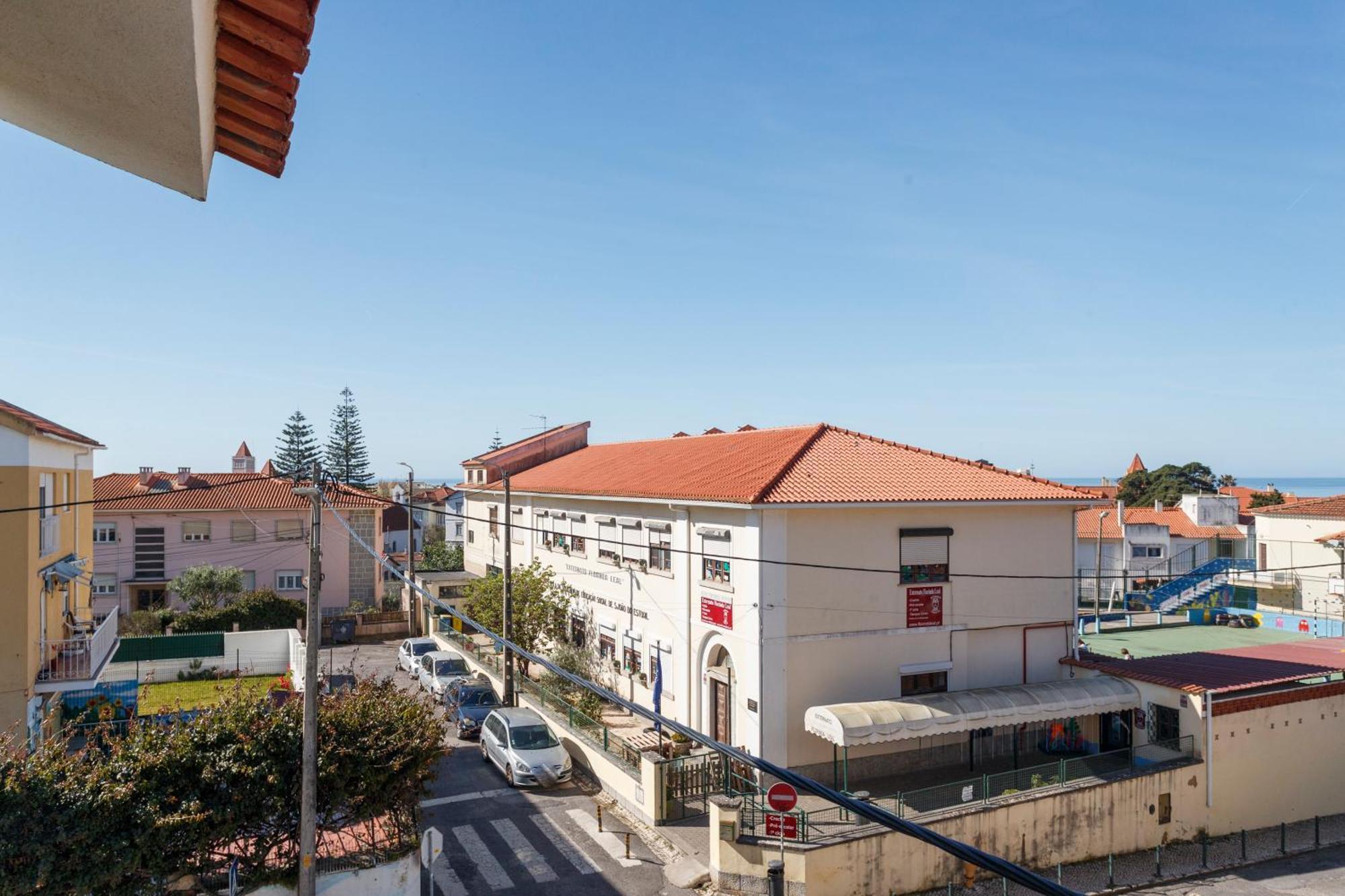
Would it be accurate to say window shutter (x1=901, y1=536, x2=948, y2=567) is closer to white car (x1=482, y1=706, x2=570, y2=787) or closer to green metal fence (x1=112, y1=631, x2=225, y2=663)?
white car (x1=482, y1=706, x2=570, y2=787)

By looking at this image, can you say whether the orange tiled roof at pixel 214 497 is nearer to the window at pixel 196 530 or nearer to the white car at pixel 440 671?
the window at pixel 196 530

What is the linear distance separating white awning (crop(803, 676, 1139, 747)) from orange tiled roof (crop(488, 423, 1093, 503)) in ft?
15.1

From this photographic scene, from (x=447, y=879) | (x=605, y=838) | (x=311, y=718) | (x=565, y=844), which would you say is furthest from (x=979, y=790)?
(x=311, y=718)

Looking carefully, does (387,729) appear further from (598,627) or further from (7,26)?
(598,627)

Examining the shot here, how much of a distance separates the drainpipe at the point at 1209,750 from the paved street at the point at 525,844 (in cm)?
1253

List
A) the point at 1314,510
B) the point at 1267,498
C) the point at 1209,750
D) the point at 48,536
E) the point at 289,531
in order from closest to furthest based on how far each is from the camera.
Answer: the point at 1209,750, the point at 48,536, the point at 289,531, the point at 1314,510, the point at 1267,498

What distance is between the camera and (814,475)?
71.3 ft

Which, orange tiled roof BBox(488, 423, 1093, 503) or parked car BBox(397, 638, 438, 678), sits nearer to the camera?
orange tiled roof BBox(488, 423, 1093, 503)

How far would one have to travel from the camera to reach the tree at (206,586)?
1506 inches

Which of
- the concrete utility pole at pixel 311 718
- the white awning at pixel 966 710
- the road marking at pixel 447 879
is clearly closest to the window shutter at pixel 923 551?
the white awning at pixel 966 710

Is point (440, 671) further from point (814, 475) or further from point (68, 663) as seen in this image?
point (814, 475)

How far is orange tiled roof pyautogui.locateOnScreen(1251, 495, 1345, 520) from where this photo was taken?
152 feet

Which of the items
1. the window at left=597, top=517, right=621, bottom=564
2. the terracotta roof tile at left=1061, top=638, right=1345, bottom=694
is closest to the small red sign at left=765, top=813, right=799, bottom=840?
the terracotta roof tile at left=1061, top=638, right=1345, bottom=694

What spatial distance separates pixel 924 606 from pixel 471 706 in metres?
13.1
